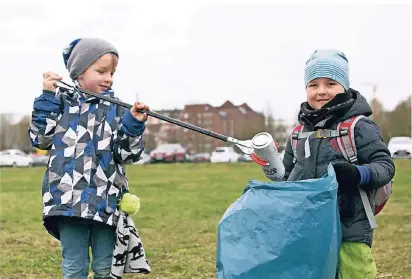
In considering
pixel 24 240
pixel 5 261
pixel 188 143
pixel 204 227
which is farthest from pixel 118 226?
pixel 188 143

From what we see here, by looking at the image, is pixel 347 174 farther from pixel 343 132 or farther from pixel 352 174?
pixel 343 132

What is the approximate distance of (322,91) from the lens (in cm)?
296

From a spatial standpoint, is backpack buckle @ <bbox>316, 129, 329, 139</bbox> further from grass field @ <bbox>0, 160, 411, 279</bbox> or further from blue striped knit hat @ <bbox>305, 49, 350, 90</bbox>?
grass field @ <bbox>0, 160, 411, 279</bbox>

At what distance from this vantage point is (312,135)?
295 centimetres

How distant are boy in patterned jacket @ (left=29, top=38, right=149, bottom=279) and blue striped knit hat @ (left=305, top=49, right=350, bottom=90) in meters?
0.81

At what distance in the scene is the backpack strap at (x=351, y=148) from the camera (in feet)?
9.20

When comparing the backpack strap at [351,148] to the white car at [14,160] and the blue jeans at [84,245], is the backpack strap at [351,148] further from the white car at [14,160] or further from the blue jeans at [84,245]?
the white car at [14,160]

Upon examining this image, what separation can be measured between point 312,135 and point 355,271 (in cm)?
63

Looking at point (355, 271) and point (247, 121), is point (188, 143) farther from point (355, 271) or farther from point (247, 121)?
point (355, 271)

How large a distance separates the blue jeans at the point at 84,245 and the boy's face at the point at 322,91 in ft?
3.92

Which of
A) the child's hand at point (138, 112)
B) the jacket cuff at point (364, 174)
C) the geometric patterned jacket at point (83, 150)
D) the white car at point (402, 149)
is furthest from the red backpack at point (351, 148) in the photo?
the white car at point (402, 149)

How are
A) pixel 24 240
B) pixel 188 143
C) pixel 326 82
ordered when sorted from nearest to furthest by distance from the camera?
pixel 326 82 < pixel 24 240 < pixel 188 143

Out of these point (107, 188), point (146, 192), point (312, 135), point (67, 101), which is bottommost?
point (146, 192)

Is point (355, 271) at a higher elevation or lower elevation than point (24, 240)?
higher
